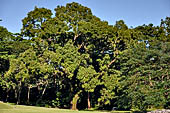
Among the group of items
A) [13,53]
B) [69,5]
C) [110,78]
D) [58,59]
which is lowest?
[110,78]

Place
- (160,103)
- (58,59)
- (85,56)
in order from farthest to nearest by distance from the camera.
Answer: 1. (85,56)
2. (58,59)
3. (160,103)

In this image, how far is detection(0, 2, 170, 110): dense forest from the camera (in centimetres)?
1788

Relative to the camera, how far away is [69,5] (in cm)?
2397

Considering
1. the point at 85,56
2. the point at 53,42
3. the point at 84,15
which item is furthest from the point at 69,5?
the point at 85,56

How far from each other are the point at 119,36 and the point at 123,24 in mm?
2154

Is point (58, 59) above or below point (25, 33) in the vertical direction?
below

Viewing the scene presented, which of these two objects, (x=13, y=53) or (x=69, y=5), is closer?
(x=69, y=5)

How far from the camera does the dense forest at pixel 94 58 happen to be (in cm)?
1788

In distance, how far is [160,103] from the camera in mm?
16547

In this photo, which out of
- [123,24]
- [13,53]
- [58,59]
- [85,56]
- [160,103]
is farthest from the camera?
[13,53]

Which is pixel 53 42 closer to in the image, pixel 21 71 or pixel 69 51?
pixel 69 51

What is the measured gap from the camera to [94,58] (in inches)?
1040

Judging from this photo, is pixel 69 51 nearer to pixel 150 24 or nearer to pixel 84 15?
pixel 84 15

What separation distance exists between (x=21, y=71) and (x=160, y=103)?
13.9m
